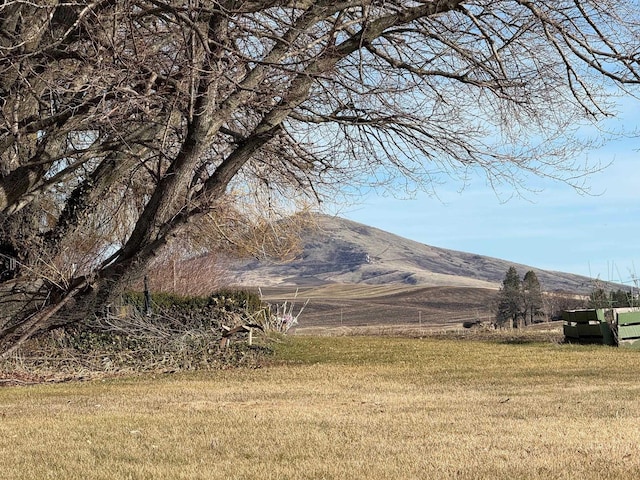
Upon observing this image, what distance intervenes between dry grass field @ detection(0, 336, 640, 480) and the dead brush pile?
4.42 feet

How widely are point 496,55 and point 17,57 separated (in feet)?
19.7

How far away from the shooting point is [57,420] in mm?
7551

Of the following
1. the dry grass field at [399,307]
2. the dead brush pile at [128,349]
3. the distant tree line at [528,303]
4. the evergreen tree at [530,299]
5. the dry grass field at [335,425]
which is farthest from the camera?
the dry grass field at [399,307]

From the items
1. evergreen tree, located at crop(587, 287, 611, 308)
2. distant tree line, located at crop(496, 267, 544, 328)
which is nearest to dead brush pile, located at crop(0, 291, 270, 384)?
evergreen tree, located at crop(587, 287, 611, 308)

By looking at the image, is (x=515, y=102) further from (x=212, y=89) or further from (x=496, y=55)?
(x=212, y=89)

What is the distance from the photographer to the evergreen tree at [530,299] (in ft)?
131

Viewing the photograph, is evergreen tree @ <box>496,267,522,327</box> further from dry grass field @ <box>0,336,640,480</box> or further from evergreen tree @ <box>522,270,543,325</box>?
dry grass field @ <box>0,336,640,480</box>

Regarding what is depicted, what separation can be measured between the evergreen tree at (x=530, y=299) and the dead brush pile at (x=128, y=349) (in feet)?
85.0

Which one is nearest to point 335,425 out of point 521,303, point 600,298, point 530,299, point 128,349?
point 128,349

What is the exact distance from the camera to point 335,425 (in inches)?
265

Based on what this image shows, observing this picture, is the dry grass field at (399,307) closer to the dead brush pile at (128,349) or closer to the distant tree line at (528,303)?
the distant tree line at (528,303)

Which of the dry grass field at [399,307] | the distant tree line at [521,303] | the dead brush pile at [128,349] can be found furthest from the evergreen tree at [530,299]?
the dry grass field at [399,307]

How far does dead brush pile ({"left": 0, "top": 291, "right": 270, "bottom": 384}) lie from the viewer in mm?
13969

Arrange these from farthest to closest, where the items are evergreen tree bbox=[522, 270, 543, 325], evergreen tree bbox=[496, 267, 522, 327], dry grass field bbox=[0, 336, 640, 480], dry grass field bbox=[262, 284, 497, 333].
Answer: dry grass field bbox=[262, 284, 497, 333] → evergreen tree bbox=[522, 270, 543, 325] → evergreen tree bbox=[496, 267, 522, 327] → dry grass field bbox=[0, 336, 640, 480]
